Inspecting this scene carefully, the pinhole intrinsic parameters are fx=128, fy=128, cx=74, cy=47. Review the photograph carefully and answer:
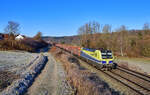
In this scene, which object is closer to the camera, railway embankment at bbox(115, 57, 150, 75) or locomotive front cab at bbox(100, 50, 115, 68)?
locomotive front cab at bbox(100, 50, 115, 68)

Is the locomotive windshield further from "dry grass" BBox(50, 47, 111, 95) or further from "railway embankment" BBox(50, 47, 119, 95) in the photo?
"dry grass" BBox(50, 47, 111, 95)

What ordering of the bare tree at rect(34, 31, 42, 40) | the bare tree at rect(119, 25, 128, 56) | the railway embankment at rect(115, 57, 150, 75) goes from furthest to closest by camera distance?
the bare tree at rect(34, 31, 42, 40)
the bare tree at rect(119, 25, 128, 56)
the railway embankment at rect(115, 57, 150, 75)

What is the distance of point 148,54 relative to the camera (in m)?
32.6

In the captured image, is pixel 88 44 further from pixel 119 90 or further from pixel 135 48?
pixel 119 90

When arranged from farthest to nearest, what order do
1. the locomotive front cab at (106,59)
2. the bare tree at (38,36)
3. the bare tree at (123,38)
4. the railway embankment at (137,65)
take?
1. the bare tree at (38,36)
2. the bare tree at (123,38)
3. the railway embankment at (137,65)
4. the locomotive front cab at (106,59)

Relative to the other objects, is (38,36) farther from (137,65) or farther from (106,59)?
(106,59)

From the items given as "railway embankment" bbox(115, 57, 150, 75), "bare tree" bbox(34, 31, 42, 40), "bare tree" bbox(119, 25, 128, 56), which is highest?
"bare tree" bbox(34, 31, 42, 40)

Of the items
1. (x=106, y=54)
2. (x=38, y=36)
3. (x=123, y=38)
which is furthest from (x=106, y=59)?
(x=38, y=36)

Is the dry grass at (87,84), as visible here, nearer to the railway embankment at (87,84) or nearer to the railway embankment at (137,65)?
the railway embankment at (87,84)

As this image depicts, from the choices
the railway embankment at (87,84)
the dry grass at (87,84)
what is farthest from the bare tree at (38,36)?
the dry grass at (87,84)

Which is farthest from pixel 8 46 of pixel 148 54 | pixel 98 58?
pixel 148 54

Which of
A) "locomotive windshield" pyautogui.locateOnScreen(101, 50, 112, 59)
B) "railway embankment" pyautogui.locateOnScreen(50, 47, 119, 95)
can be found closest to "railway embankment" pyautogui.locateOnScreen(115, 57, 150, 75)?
"locomotive windshield" pyautogui.locateOnScreen(101, 50, 112, 59)

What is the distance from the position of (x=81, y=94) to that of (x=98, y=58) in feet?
28.2

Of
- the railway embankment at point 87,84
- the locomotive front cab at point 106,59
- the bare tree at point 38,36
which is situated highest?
the bare tree at point 38,36
